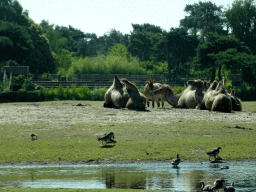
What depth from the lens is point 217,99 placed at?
27.0 m

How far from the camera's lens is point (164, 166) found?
43.6 feet

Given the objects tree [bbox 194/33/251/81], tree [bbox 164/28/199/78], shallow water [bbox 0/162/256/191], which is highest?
tree [bbox 164/28/199/78]

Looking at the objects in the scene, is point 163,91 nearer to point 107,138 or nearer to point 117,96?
point 117,96

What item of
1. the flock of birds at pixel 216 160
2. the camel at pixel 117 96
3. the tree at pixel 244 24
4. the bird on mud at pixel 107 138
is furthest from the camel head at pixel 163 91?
the tree at pixel 244 24

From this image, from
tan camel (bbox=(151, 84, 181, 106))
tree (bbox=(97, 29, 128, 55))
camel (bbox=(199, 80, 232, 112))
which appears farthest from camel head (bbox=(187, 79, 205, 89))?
tree (bbox=(97, 29, 128, 55))

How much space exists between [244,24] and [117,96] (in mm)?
50713

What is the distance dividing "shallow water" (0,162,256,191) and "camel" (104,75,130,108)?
49.9 feet

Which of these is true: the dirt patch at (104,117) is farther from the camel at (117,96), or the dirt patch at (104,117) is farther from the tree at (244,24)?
the tree at (244,24)

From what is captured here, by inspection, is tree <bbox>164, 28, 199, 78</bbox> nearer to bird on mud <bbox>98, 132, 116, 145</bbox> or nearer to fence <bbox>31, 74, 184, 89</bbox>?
fence <bbox>31, 74, 184, 89</bbox>

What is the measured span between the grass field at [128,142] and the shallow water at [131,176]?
88cm

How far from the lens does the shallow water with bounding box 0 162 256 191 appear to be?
10367 mm

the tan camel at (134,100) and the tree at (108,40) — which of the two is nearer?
the tan camel at (134,100)

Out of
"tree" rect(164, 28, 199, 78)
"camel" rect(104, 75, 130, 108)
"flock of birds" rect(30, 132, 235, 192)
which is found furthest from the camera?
"tree" rect(164, 28, 199, 78)

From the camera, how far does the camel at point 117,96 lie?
28703mm
